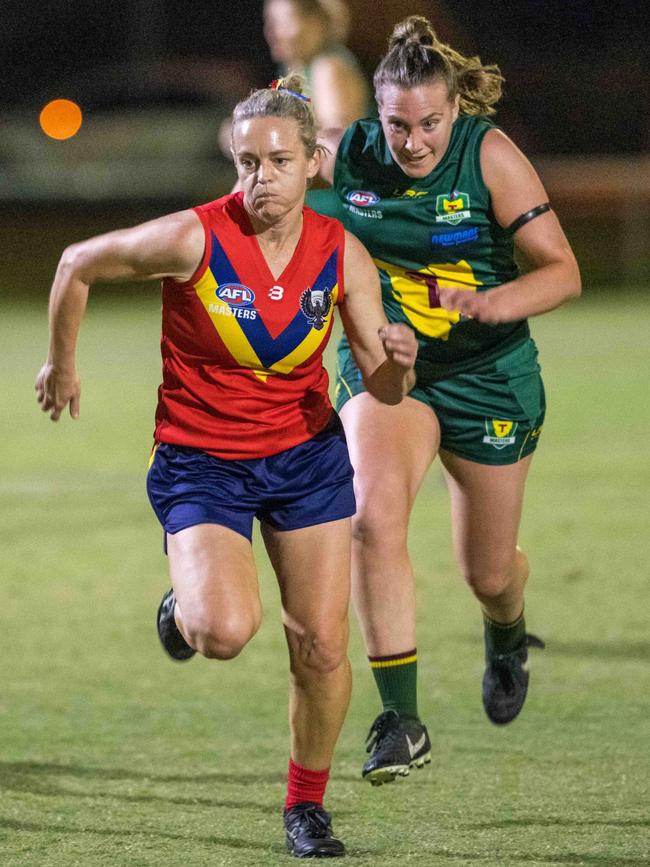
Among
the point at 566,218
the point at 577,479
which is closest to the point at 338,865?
the point at 577,479

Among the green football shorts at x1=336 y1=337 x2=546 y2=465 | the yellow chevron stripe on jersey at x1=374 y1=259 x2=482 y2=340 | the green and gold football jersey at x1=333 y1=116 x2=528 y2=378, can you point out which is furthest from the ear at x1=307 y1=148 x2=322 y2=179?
the green football shorts at x1=336 y1=337 x2=546 y2=465

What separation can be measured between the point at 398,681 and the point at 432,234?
134 centimetres

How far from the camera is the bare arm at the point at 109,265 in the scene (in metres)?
4.20

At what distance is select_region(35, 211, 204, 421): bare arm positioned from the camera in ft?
13.8

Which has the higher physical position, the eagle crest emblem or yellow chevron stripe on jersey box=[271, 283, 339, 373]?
the eagle crest emblem

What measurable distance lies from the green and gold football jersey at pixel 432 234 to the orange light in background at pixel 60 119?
61.8 ft

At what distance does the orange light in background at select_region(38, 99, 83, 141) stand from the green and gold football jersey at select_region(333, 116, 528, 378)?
61.8ft

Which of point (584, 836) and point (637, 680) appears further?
point (637, 680)

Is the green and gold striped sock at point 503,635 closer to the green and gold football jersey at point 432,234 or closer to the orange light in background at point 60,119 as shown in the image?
the green and gold football jersey at point 432,234

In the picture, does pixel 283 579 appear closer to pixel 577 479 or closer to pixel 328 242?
pixel 328 242

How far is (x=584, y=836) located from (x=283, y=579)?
1.06m

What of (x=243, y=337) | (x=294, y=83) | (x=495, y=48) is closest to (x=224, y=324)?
(x=243, y=337)

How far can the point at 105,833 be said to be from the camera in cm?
450

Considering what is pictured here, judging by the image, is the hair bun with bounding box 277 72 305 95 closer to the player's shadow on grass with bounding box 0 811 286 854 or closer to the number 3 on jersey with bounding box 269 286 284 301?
the number 3 on jersey with bounding box 269 286 284 301
